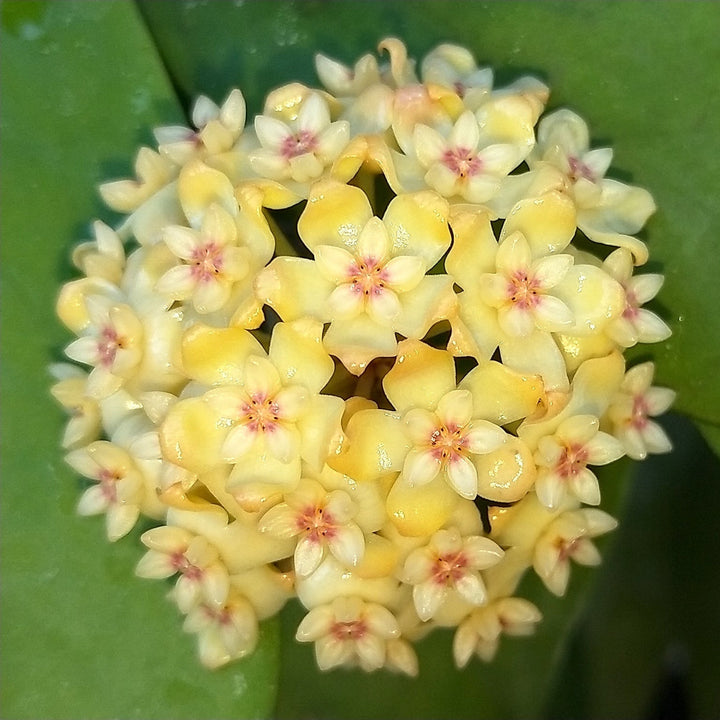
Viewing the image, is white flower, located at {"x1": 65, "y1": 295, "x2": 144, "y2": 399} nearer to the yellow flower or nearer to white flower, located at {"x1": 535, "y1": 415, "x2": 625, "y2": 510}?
the yellow flower

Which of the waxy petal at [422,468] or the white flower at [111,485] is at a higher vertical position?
the waxy petal at [422,468]

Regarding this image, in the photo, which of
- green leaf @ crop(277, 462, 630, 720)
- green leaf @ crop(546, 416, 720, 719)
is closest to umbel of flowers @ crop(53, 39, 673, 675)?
green leaf @ crop(277, 462, 630, 720)

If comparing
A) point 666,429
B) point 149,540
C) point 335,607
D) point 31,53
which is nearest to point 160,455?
point 149,540

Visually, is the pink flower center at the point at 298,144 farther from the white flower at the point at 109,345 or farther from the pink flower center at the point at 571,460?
the pink flower center at the point at 571,460

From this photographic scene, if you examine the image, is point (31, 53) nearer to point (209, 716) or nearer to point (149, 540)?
point (149, 540)

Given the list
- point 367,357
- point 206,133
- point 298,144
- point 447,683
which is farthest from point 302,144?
point 447,683

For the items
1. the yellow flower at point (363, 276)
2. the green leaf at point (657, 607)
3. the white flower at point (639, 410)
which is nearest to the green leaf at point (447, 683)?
the green leaf at point (657, 607)

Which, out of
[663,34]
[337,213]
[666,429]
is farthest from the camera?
[666,429]
